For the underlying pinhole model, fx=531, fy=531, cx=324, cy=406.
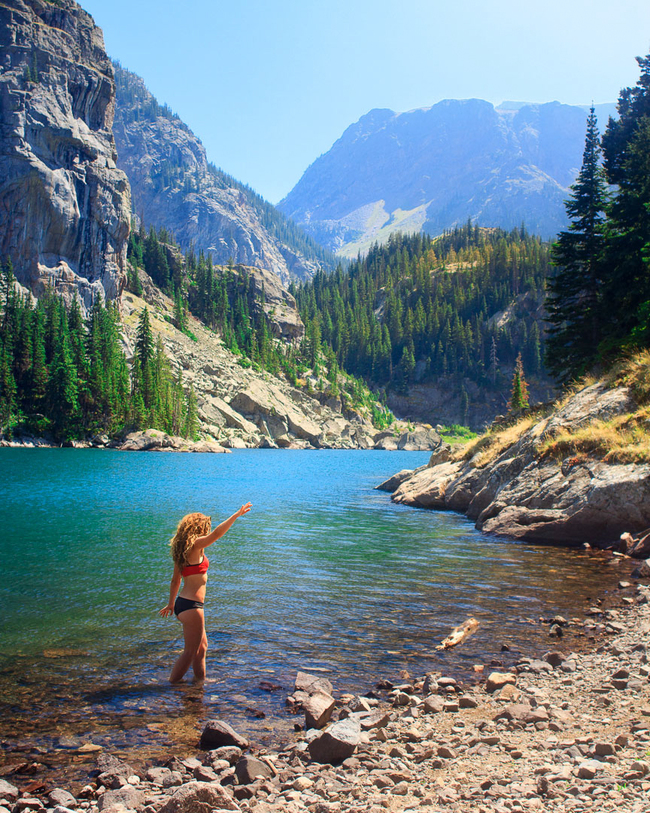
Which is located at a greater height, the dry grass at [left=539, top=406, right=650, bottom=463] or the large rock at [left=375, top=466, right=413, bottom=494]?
the dry grass at [left=539, top=406, right=650, bottom=463]

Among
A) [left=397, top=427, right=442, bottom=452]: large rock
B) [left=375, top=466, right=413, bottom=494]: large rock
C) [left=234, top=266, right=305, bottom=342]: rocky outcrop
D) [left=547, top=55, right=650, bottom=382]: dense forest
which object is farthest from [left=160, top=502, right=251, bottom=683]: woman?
[left=234, top=266, right=305, bottom=342]: rocky outcrop

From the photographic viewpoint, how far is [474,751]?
6.01 meters

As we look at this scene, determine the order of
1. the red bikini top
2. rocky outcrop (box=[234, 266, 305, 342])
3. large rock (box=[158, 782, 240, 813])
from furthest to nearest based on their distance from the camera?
rocky outcrop (box=[234, 266, 305, 342]) < the red bikini top < large rock (box=[158, 782, 240, 813])

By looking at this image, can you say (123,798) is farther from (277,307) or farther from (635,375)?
(277,307)

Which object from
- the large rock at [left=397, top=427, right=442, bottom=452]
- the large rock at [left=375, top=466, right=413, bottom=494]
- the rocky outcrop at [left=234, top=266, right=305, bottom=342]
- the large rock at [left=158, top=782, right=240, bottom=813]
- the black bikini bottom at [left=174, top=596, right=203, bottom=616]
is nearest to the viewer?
the large rock at [left=158, top=782, right=240, bottom=813]

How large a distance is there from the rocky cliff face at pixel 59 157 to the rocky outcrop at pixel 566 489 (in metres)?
116

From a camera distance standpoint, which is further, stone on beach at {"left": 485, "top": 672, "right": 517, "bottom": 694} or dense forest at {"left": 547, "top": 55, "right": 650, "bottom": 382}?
dense forest at {"left": 547, "top": 55, "right": 650, "bottom": 382}

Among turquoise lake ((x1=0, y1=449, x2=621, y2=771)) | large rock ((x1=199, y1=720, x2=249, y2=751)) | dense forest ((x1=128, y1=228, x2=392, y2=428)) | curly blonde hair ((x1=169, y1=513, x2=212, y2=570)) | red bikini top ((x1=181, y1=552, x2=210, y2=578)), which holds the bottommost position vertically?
turquoise lake ((x1=0, y1=449, x2=621, y2=771))

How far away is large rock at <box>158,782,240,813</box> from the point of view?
479 cm

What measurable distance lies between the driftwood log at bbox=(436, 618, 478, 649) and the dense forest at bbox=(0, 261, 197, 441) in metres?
88.9

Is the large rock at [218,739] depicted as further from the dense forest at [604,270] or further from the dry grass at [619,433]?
the dense forest at [604,270]

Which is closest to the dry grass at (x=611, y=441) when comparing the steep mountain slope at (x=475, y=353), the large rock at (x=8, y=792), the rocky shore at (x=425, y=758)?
the rocky shore at (x=425, y=758)

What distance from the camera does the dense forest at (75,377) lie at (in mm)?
88375

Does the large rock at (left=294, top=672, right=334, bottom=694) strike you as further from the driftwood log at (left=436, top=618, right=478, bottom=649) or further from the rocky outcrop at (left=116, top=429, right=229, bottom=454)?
the rocky outcrop at (left=116, top=429, right=229, bottom=454)
